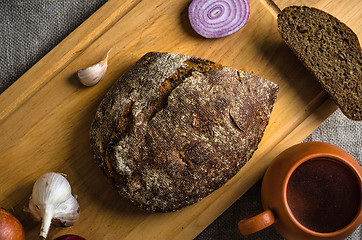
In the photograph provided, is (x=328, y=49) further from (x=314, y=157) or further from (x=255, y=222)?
(x=255, y=222)

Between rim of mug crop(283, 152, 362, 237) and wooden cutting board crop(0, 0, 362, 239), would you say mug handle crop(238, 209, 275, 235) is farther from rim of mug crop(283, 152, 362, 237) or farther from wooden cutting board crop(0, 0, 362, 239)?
wooden cutting board crop(0, 0, 362, 239)

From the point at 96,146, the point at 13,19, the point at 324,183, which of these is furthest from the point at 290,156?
the point at 13,19

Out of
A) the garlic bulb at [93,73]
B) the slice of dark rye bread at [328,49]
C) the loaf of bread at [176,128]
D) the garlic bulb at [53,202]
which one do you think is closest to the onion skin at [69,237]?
the garlic bulb at [53,202]

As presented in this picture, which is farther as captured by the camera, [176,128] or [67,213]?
[67,213]

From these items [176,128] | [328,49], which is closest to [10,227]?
[176,128]

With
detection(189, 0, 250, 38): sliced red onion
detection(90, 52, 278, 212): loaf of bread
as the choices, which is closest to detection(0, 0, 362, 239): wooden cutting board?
detection(189, 0, 250, 38): sliced red onion

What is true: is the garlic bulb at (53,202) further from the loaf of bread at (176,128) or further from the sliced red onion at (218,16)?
the sliced red onion at (218,16)
